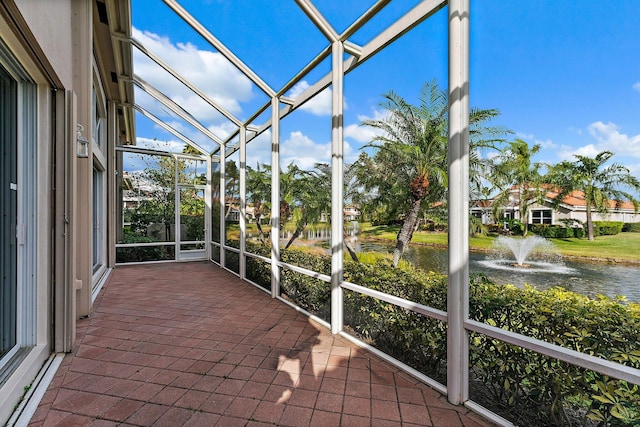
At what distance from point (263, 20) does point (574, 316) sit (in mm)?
3751

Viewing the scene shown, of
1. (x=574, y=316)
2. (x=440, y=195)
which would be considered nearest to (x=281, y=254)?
(x=440, y=195)

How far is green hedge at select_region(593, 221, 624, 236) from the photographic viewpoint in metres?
1.59

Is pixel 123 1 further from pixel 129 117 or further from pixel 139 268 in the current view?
pixel 139 268

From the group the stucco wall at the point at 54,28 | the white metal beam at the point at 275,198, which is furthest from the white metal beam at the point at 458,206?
the white metal beam at the point at 275,198

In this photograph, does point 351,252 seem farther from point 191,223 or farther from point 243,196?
point 191,223

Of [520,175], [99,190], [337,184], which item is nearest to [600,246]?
[520,175]

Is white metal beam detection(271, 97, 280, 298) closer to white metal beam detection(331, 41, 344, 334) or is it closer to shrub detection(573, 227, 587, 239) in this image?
white metal beam detection(331, 41, 344, 334)

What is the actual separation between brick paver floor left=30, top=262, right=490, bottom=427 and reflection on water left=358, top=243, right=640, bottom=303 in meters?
0.89

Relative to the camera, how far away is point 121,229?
7.52m

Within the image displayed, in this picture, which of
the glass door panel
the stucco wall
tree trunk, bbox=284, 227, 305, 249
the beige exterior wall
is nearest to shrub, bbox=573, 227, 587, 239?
tree trunk, bbox=284, 227, 305, 249

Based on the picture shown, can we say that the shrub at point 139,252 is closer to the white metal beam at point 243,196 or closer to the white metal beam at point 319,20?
the white metal beam at point 243,196

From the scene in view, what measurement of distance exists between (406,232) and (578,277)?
1196 mm

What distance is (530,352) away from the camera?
6.00ft

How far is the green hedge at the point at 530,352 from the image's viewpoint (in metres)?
1.53
